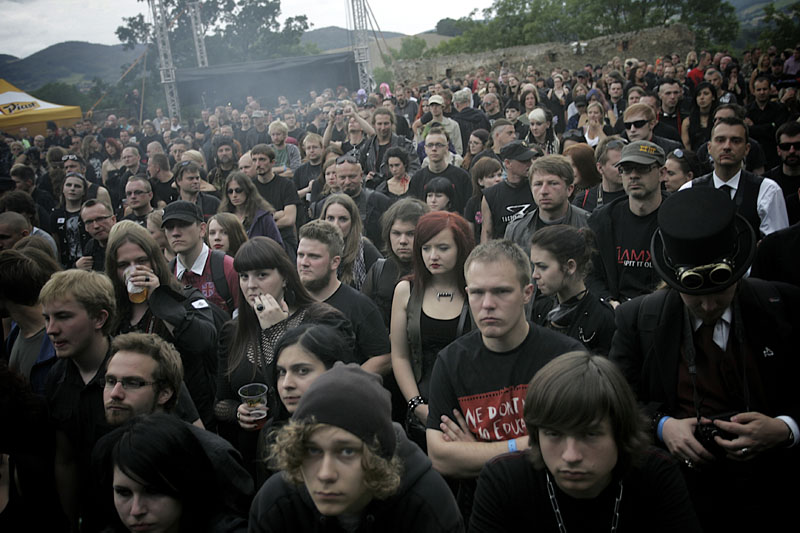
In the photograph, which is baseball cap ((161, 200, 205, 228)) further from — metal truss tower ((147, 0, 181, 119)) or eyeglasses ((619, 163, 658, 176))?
metal truss tower ((147, 0, 181, 119))

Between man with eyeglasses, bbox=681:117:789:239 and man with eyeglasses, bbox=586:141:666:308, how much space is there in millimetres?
354

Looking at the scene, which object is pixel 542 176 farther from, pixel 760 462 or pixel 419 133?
pixel 419 133

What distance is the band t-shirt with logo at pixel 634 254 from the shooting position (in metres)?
4.08

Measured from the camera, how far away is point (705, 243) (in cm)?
232

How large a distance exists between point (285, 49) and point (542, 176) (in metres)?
61.5

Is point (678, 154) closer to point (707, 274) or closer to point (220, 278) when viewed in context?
point (707, 274)

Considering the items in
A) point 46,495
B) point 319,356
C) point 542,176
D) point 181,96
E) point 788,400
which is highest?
point 181,96

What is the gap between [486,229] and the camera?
5.82 meters

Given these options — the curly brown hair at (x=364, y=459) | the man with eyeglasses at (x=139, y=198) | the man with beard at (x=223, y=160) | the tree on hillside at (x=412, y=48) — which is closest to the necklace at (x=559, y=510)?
the curly brown hair at (x=364, y=459)

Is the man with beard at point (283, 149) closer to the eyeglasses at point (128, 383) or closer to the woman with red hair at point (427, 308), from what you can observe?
the woman with red hair at point (427, 308)

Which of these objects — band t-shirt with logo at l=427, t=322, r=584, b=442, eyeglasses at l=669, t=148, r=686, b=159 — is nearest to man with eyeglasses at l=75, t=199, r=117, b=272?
band t-shirt with logo at l=427, t=322, r=584, b=442

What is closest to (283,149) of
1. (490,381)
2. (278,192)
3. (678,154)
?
(278,192)

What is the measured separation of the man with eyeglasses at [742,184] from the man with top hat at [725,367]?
6.84 ft

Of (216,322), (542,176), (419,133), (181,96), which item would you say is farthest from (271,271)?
(181,96)
